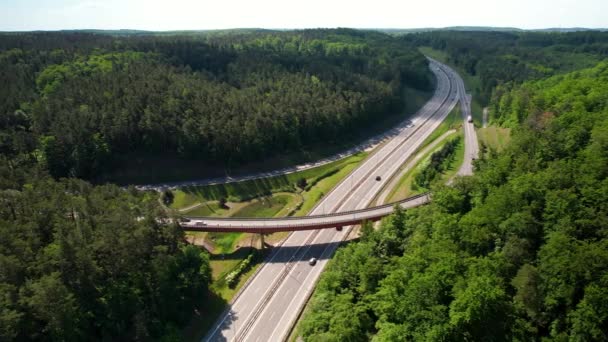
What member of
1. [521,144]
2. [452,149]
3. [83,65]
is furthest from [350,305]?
[83,65]

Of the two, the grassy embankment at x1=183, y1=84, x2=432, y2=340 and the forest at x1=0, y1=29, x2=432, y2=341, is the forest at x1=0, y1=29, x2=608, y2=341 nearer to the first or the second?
the forest at x1=0, y1=29, x2=432, y2=341

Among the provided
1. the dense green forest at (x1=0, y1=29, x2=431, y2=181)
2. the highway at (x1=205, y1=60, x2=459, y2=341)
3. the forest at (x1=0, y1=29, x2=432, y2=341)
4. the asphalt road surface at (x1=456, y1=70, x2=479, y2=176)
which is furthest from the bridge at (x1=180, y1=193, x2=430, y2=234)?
the dense green forest at (x1=0, y1=29, x2=431, y2=181)

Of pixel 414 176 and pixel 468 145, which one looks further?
pixel 468 145

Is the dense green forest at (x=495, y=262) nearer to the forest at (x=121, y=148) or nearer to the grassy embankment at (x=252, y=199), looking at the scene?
the grassy embankment at (x=252, y=199)

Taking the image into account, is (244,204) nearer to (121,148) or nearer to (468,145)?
(121,148)

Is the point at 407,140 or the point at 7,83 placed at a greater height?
the point at 7,83

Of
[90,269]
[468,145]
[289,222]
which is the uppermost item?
[90,269]

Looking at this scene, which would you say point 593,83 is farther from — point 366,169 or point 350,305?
point 350,305

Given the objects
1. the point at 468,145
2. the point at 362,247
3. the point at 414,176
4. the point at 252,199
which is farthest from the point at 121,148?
the point at 468,145
